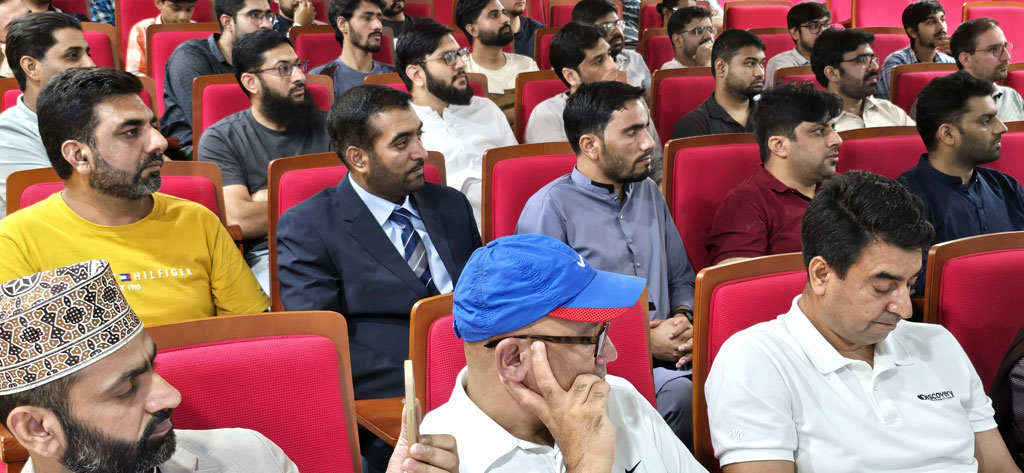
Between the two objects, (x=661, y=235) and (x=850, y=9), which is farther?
(x=850, y=9)

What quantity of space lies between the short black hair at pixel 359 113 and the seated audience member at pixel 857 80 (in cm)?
220

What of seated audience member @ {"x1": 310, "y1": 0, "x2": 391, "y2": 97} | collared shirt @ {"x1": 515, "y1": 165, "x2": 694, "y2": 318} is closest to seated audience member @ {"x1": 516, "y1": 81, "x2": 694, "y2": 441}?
collared shirt @ {"x1": 515, "y1": 165, "x2": 694, "y2": 318}

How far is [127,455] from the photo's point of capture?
1.25 m

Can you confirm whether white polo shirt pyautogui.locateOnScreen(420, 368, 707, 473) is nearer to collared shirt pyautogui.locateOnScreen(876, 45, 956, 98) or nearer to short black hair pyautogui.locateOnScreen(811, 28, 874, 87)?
short black hair pyautogui.locateOnScreen(811, 28, 874, 87)

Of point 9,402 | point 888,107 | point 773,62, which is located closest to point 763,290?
point 9,402

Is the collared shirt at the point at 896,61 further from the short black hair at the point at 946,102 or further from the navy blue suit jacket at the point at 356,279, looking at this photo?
the navy blue suit jacket at the point at 356,279

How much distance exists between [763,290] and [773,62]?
11.7 ft

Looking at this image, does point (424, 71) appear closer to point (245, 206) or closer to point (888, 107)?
point (245, 206)

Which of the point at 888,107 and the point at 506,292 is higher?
the point at 506,292

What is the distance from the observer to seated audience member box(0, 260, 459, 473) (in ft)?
3.85

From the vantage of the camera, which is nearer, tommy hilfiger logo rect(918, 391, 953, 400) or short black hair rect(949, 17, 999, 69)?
tommy hilfiger logo rect(918, 391, 953, 400)

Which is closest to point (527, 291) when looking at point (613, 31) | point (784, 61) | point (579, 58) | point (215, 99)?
point (215, 99)

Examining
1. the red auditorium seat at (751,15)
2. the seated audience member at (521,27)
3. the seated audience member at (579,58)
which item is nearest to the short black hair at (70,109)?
the seated audience member at (579,58)

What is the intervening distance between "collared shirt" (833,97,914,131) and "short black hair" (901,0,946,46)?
1.31 metres
